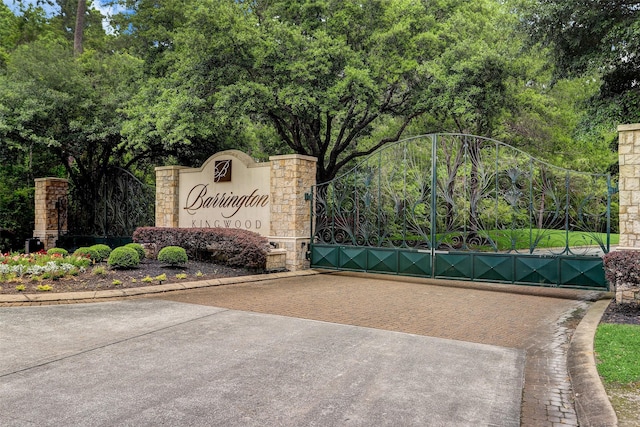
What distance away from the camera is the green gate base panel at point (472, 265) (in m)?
9.16

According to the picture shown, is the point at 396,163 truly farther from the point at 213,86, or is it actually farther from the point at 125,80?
the point at 125,80

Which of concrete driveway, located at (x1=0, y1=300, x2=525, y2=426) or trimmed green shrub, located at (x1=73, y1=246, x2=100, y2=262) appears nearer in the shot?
concrete driveway, located at (x1=0, y1=300, x2=525, y2=426)

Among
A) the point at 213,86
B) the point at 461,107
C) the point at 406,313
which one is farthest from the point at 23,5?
the point at 406,313

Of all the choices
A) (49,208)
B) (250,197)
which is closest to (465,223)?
(250,197)

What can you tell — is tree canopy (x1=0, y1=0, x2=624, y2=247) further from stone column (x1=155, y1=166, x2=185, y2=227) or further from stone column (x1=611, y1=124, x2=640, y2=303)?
stone column (x1=611, y1=124, x2=640, y2=303)

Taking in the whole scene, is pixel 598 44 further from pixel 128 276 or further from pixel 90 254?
pixel 90 254

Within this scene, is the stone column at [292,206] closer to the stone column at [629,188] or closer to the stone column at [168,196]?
the stone column at [168,196]

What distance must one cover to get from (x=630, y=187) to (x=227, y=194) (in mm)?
9967

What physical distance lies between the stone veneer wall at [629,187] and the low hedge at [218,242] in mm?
7422

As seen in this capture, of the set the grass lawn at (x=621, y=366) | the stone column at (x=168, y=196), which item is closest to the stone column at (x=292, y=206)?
the stone column at (x=168, y=196)

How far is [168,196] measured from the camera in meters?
15.3

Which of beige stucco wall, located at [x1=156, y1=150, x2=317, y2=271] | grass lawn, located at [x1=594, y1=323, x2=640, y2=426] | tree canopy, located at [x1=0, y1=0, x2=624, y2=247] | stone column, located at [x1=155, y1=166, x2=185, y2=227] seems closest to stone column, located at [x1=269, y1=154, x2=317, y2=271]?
beige stucco wall, located at [x1=156, y1=150, x2=317, y2=271]

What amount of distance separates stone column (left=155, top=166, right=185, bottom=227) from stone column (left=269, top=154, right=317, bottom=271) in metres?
3.93

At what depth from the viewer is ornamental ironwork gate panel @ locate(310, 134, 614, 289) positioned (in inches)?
367
